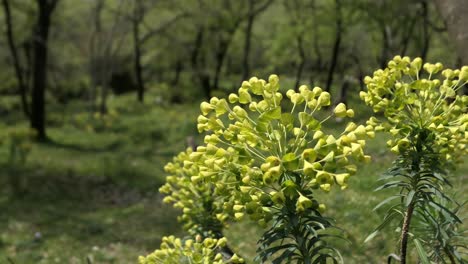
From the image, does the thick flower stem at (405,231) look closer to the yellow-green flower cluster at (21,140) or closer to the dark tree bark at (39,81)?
the yellow-green flower cluster at (21,140)

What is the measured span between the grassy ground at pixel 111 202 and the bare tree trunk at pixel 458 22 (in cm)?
141

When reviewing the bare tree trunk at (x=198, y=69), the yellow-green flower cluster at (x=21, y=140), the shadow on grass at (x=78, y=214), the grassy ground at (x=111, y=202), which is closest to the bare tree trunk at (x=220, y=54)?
the bare tree trunk at (x=198, y=69)

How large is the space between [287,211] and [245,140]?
348 millimetres

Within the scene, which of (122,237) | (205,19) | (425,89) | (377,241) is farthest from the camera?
(205,19)

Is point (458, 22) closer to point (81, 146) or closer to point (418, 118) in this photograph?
point (418, 118)

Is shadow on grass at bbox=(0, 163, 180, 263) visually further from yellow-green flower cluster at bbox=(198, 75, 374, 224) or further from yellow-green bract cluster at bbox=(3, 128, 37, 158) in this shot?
yellow-green flower cluster at bbox=(198, 75, 374, 224)

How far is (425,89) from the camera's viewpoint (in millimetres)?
2330

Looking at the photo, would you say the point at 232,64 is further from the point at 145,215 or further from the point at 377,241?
the point at 377,241

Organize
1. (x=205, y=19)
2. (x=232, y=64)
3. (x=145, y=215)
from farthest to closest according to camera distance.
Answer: (x=232, y=64) → (x=205, y=19) → (x=145, y=215)

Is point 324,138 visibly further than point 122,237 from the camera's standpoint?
No

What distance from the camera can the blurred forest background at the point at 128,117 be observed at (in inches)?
314

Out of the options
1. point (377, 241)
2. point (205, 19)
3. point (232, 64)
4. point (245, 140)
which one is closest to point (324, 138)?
point (245, 140)

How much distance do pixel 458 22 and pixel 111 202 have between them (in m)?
9.79

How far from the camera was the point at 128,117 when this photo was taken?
2173 cm
